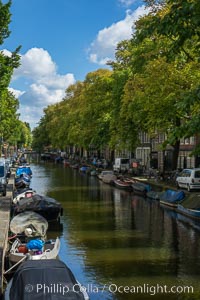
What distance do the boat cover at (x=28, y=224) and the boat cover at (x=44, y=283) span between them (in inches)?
401

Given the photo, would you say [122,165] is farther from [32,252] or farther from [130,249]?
[32,252]

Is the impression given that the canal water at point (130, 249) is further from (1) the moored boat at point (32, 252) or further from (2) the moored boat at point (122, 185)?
(2) the moored boat at point (122, 185)

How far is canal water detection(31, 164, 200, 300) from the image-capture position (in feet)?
58.6

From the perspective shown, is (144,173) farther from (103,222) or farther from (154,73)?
(103,222)

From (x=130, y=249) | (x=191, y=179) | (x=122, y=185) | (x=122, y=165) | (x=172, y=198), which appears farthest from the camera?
(x=122, y=165)

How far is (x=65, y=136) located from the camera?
4429 inches

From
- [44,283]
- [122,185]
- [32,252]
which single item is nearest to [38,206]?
[32,252]

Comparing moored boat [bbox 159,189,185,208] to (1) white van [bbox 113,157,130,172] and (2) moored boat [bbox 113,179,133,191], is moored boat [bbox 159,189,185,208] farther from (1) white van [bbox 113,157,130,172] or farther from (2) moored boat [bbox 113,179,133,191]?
(1) white van [bbox 113,157,130,172]

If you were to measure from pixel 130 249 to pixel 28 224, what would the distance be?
17.8 ft

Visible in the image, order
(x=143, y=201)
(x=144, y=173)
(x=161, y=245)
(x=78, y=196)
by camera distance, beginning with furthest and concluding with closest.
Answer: (x=144, y=173) → (x=78, y=196) → (x=143, y=201) → (x=161, y=245)

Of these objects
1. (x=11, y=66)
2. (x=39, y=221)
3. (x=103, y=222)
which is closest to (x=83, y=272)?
(x=39, y=221)

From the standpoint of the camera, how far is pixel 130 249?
23875mm

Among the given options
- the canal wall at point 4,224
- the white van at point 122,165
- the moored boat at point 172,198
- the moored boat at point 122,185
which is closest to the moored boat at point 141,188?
the moored boat at point 122,185

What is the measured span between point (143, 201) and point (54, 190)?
518 inches
